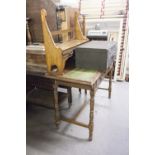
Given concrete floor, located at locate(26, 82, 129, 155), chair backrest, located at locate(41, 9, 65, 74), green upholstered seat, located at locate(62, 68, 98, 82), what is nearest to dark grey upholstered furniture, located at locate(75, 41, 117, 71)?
green upholstered seat, located at locate(62, 68, 98, 82)

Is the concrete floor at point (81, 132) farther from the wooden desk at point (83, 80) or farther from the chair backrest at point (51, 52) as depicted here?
the chair backrest at point (51, 52)

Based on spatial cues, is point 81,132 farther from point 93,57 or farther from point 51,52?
point 51,52

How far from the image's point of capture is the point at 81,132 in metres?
1.96

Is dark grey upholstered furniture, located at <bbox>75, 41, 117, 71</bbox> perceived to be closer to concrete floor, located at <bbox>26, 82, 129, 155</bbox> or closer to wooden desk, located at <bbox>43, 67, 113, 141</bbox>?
wooden desk, located at <bbox>43, 67, 113, 141</bbox>

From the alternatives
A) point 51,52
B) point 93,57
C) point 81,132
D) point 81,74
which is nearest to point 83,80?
point 81,74

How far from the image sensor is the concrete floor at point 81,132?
1703mm

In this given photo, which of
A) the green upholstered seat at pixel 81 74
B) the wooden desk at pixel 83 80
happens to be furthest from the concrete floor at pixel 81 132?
the green upholstered seat at pixel 81 74

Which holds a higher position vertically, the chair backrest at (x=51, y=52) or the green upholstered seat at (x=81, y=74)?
the chair backrest at (x=51, y=52)

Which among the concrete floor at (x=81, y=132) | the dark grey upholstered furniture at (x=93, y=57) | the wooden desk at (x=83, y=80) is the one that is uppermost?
the dark grey upholstered furniture at (x=93, y=57)

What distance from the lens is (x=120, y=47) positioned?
3350 millimetres
